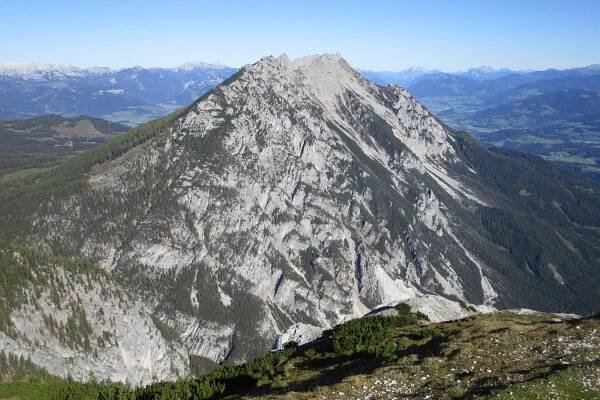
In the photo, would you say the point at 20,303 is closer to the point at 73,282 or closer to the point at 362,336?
the point at 73,282

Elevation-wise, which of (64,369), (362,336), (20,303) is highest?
(362,336)

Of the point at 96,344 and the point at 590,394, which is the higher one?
the point at 590,394

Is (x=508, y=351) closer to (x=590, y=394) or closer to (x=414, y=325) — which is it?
(x=590, y=394)

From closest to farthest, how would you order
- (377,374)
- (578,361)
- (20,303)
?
(578,361)
(377,374)
(20,303)

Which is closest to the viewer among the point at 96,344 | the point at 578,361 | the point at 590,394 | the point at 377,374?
the point at 590,394

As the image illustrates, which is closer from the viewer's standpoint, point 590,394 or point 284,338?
point 590,394

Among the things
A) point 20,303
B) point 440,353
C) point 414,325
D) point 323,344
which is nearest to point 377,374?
point 440,353
